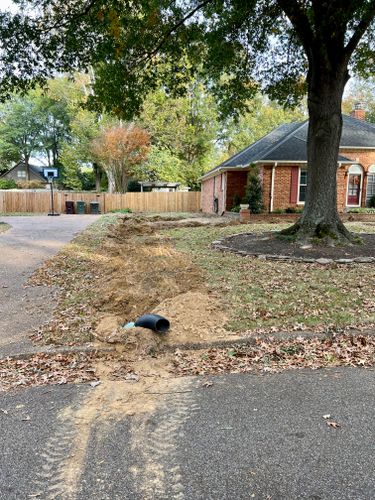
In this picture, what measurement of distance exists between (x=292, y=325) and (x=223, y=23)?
9302 millimetres

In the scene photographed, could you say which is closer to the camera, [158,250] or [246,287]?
[246,287]

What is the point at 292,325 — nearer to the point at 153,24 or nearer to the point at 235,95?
the point at 153,24

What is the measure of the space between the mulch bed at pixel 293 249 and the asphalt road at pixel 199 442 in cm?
493

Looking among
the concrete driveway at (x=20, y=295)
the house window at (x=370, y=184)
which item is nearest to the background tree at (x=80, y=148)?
the house window at (x=370, y=184)

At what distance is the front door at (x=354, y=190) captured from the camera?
772 inches

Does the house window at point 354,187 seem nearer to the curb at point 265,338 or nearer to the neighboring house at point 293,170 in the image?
the neighboring house at point 293,170

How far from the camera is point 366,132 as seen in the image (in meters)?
20.6

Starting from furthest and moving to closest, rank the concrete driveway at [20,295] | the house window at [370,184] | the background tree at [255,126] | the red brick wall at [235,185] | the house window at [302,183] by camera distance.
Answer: the background tree at [255,126], the red brick wall at [235,185], the house window at [370,184], the house window at [302,183], the concrete driveway at [20,295]

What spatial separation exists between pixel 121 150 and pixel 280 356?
89.0 ft

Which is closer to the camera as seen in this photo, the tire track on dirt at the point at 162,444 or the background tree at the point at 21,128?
the tire track on dirt at the point at 162,444

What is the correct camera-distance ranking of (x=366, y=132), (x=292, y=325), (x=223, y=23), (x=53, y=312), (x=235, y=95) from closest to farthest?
(x=292, y=325) < (x=53, y=312) < (x=223, y=23) < (x=235, y=95) < (x=366, y=132)

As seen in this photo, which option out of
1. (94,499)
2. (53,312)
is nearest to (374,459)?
(94,499)

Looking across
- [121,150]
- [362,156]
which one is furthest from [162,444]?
[121,150]

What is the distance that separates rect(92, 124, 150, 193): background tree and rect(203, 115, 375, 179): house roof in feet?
32.7
